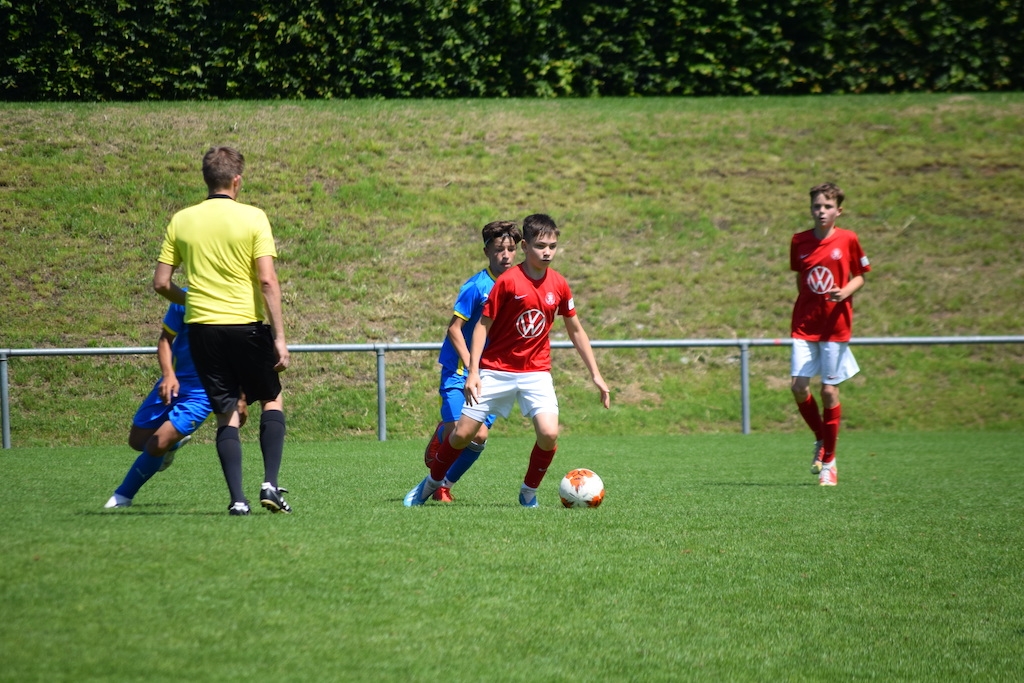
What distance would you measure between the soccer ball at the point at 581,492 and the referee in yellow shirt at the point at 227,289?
2.17 meters

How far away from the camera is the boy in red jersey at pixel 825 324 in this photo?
8797 millimetres

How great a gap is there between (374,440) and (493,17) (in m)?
11.3

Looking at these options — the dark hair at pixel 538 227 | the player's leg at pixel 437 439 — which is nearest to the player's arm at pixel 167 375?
the player's leg at pixel 437 439

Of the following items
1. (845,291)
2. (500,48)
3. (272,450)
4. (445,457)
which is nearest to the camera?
(272,450)

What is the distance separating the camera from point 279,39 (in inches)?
787

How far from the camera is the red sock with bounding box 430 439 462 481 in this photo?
684 cm

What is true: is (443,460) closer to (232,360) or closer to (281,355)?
(281,355)

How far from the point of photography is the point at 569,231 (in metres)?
16.7

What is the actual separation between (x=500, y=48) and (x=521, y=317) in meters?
15.5

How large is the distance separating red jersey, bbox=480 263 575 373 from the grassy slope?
6.54 m

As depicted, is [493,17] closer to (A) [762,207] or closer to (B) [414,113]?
(B) [414,113]

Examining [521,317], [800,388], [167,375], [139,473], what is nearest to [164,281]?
[167,375]

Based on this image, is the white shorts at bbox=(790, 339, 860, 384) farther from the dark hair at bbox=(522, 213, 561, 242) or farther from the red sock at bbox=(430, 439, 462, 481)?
the red sock at bbox=(430, 439, 462, 481)

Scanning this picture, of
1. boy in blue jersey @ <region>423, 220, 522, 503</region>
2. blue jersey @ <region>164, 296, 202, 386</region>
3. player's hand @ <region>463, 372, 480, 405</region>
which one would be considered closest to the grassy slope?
boy in blue jersey @ <region>423, 220, 522, 503</region>
